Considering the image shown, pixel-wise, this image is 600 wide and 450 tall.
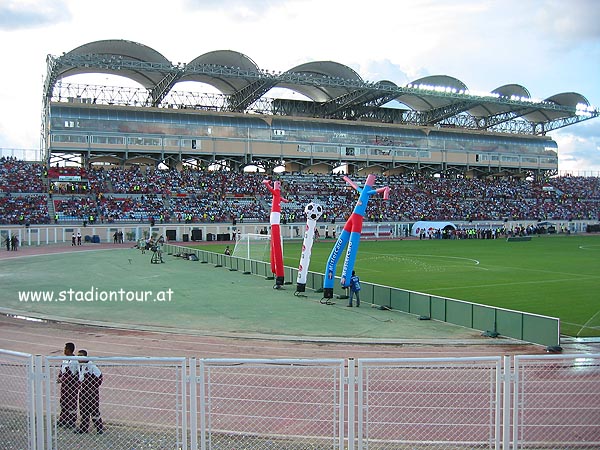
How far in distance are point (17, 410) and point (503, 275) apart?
27.8 meters

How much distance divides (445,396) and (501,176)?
10032cm

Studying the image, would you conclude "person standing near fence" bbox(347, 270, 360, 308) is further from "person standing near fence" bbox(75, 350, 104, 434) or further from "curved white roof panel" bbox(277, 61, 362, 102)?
"curved white roof panel" bbox(277, 61, 362, 102)

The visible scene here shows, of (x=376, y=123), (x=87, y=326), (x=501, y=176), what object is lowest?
(x=87, y=326)

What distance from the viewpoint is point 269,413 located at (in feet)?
33.2

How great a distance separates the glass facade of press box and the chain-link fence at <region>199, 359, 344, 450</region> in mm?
68043

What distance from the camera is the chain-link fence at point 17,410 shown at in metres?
7.58

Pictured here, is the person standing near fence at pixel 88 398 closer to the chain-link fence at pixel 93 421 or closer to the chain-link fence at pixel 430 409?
the chain-link fence at pixel 93 421

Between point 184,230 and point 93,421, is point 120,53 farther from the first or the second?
point 93,421

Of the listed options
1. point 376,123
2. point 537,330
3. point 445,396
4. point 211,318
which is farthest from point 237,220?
point 445,396

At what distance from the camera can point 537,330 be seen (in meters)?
16.5

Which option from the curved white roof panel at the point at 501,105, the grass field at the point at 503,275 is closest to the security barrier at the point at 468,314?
the grass field at the point at 503,275

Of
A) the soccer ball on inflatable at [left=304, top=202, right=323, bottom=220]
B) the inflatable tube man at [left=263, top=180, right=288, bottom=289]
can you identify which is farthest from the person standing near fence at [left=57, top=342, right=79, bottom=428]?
the inflatable tube man at [left=263, top=180, right=288, bottom=289]

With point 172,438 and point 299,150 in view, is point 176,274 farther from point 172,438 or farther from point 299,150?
point 299,150

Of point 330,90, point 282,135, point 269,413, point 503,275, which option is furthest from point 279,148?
point 269,413
